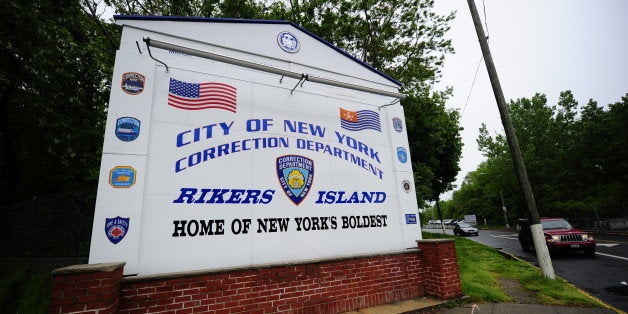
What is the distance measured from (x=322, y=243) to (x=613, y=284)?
758 centimetres

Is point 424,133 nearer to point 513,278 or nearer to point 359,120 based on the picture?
point 513,278

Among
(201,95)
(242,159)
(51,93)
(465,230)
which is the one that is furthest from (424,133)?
(465,230)

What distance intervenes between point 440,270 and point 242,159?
4.37m

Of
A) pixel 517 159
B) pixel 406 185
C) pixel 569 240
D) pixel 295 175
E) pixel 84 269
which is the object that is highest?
pixel 517 159

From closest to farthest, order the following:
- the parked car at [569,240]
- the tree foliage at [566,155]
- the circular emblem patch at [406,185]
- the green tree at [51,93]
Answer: the circular emblem patch at [406,185] < the green tree at [51,93] < the parked car at [569,240] < the tree foliage at [566,155]

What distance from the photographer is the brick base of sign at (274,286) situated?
3193mm

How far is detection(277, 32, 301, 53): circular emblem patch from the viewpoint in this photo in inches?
235

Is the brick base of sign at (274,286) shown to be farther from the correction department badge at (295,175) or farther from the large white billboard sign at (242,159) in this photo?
the correction department badge at (295,175)

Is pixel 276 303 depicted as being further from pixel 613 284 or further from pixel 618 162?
pixel 618 162

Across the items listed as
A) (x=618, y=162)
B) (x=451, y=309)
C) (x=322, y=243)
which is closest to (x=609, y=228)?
(x=618, y=162)

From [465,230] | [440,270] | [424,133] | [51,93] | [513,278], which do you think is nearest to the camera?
[440,270]

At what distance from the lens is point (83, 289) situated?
3.16 meters

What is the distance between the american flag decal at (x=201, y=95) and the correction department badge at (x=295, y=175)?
1356 mm

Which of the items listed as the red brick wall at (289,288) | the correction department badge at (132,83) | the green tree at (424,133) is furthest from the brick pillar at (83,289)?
the green tree at (424,133)
